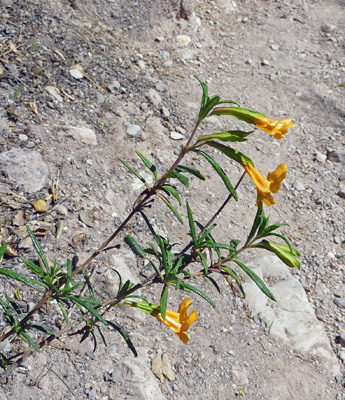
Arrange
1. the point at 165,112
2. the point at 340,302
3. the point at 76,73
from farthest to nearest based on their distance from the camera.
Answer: the point at 165,112, the point at 76,73, the point at 340,302

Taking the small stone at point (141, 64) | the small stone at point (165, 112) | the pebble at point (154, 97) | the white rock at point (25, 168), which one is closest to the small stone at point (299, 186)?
the small stone at point (165, 112)

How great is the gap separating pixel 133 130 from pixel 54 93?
0.70 meters

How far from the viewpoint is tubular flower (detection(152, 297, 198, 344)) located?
1.46 metres

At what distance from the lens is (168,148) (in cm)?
395

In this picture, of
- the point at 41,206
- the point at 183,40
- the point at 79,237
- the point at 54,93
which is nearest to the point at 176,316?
the point at 79,237

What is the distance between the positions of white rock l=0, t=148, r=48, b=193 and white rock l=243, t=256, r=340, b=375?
1.60 meters

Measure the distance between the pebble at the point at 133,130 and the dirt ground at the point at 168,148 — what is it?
0.01 meters

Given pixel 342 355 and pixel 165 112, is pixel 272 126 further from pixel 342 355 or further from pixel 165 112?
pixel 165 112

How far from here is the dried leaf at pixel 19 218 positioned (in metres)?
2.67

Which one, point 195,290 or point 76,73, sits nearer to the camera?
point 195,290

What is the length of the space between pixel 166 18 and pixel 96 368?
13.4ft

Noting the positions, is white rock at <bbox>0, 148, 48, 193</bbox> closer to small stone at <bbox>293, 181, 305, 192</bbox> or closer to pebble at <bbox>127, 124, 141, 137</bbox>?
pebble at <bbox>127, 124, 141, 137</bbox>

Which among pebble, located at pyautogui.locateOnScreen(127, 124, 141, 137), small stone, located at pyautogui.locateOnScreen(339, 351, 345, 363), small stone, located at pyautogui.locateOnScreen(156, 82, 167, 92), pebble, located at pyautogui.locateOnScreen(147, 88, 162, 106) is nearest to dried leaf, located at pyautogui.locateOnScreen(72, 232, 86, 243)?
pebble, located at pyautogui.locateOnScreen(127, 124, 141, 137)

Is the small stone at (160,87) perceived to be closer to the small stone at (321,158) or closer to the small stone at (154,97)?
the small stone at (154,97)
